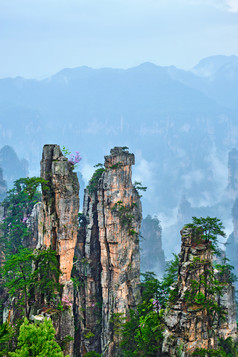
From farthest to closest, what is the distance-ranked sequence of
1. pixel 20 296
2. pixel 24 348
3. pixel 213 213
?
pixel 213 213 → pixel 20 296 → pixel 24 348

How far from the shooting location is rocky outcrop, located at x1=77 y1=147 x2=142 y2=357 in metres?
39.8

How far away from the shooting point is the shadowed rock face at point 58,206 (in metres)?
32.0

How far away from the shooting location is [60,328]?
2833 centimetres

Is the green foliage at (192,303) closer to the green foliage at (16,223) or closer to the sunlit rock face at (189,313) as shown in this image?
the sunlit rock face at (189,313)

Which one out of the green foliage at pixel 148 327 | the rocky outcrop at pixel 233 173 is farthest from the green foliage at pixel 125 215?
the rocky outcrop at pixel 233 173

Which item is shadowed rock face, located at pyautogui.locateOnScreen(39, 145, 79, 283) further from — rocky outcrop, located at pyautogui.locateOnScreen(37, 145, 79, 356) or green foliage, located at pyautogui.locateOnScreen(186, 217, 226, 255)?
green foliage, located at pyautogui.locateOnScreen(186, 217, 226, 255)

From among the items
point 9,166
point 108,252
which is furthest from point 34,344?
point 9,166

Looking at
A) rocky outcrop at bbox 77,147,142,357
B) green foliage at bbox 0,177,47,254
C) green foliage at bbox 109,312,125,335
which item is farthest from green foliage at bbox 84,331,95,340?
green foliage at bbox 0,177,47,254

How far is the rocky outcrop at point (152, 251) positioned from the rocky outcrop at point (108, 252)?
58.7 meters

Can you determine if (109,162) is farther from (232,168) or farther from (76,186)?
(232,168)

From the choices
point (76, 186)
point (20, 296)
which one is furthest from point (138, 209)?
point (20, 296)

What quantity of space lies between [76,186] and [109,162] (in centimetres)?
907

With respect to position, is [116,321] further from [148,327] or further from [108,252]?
[148,327]

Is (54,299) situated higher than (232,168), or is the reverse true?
(232,168)
